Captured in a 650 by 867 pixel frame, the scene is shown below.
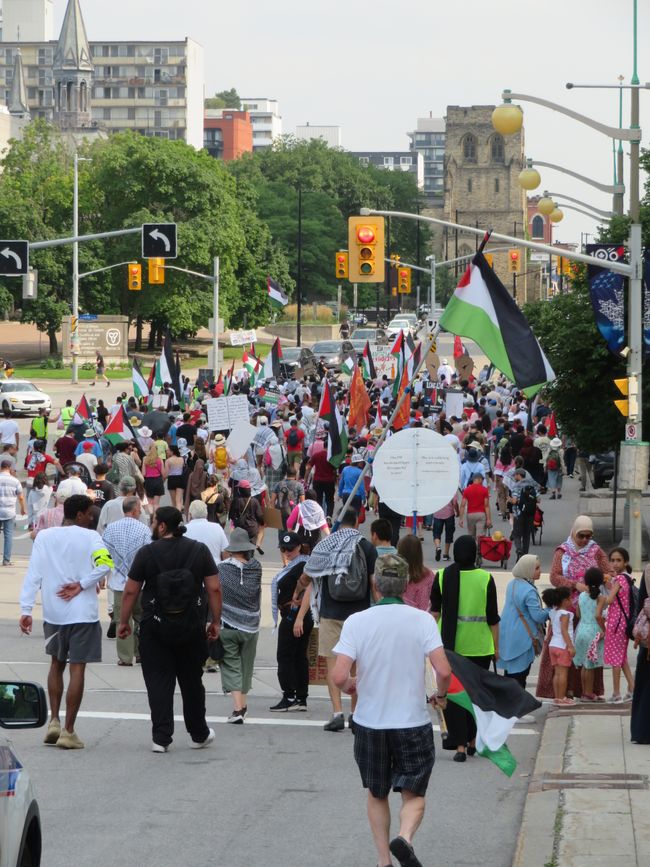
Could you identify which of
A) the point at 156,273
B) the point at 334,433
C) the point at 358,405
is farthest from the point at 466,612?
the point at 156,273

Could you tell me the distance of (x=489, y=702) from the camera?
895 cm

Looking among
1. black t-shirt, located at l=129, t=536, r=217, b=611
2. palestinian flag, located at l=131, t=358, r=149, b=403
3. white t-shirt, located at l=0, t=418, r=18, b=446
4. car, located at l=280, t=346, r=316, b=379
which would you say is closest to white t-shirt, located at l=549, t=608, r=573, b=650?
black t-shirt, located at l=129, t=536, r=217, b=611

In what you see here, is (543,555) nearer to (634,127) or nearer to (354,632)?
(634,127)

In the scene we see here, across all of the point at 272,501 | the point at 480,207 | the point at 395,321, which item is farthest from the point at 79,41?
the point at 272,501

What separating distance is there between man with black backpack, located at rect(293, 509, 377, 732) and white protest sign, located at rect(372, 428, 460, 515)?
13.6 ft

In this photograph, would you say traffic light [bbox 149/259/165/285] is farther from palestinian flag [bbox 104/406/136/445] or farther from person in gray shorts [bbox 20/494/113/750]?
person in gray shorts [bbox 20/494/113/750]

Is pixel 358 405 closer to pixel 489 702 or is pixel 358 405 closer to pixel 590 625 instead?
pixel 590 625

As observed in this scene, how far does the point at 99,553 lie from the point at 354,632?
3670 mm

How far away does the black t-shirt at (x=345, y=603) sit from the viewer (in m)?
11.5

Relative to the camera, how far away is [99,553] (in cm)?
1082

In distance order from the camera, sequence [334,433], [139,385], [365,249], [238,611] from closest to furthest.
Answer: [238,611], [334,433], [365,249], [139,385]

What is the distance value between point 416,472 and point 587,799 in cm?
736

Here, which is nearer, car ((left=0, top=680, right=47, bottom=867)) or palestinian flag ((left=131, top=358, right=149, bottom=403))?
car ((left=0, top=680, right=47, bottom=867))

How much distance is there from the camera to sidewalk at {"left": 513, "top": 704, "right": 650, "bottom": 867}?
7.79 meters
